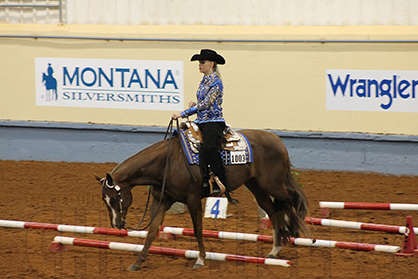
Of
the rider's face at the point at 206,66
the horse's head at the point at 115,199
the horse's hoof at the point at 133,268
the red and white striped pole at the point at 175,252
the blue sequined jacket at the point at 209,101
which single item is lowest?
the horse's hoof at the point at 133,268

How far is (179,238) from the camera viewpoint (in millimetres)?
7223

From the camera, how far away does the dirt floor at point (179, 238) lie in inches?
230

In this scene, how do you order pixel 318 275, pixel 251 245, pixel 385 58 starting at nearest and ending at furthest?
pixel 318 275, pixel 251 245, pixel 385 58

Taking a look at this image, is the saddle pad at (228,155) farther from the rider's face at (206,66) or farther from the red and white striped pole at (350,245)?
the red and white striped pole at (350,245)

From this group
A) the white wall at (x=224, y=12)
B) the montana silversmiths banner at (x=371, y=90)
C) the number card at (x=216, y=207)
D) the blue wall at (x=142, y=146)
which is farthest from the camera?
the white wall at (x=224, y=12)

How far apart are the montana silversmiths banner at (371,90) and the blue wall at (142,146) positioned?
0.61m

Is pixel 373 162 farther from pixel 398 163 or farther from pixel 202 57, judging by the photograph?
pixel 202 57

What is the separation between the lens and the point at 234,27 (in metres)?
11.7

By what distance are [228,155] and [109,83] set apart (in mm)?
6286

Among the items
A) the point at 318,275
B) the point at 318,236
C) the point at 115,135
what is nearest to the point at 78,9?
the point at 115,135

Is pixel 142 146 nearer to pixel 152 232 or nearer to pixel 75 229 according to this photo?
pixel 75 229

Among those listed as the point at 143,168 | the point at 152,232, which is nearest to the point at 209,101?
the point at 143,168

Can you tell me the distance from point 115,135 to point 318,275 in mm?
7369

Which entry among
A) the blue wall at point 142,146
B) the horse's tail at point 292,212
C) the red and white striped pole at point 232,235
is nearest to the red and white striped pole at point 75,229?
the red and white striped pole at point 232,235
